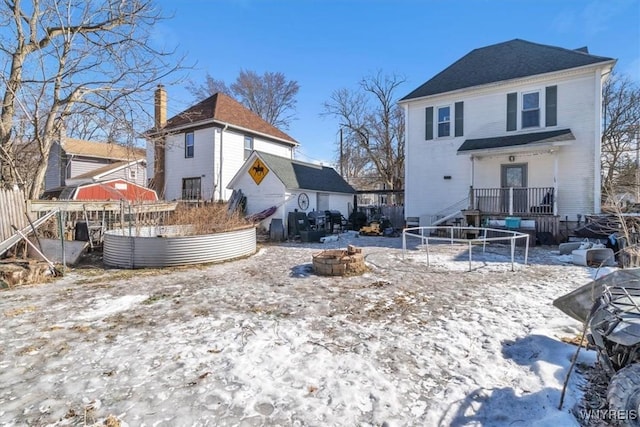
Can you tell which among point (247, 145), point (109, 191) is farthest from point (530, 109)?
point (109, 191)

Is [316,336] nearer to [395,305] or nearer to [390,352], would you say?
[390,352]

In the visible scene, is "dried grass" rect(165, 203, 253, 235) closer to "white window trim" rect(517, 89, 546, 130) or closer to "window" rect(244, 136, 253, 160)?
"window" rect(244, 136, 253, 160)

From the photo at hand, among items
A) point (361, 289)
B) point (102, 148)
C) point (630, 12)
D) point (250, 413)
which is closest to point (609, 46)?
point (630, 12)

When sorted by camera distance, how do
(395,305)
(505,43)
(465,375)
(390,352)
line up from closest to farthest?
(465,375)
(390,352)
(395,305)
(505,43)

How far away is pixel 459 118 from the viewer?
14578mm

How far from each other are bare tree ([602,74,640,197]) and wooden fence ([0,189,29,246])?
31017 mm

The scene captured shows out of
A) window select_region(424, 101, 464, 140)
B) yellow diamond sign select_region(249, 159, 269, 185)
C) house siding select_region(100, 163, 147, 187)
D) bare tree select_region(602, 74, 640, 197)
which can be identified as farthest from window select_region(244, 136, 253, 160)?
bare tree select_region(602, 74, 640, 197)

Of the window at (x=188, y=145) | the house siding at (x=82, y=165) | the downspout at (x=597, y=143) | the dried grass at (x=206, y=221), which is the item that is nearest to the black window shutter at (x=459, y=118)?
the downspout at (x=597, y=143)

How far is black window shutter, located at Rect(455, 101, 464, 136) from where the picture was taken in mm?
14500

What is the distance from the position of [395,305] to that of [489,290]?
204 centimetres

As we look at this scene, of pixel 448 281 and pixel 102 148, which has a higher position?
pixel 102 148

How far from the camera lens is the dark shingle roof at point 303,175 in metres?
15.0

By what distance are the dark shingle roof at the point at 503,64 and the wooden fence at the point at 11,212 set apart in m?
15.1

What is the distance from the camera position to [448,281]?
21.1 feet
